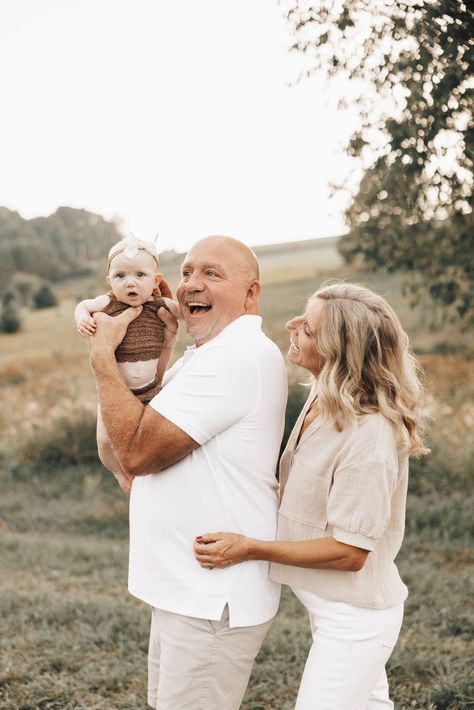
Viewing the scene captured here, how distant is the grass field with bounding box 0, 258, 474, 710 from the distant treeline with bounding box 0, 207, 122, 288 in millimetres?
17363

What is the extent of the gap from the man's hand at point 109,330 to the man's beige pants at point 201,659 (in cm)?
94

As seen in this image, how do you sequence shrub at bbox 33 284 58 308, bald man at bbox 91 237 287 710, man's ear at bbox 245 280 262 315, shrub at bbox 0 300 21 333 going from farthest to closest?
shrub at bbox 33 284 58 308 → shrub at bbox 0 300 21 333 → man's ear at bbox 245 280 262 315 → bald man at bbox 91 237 287 710

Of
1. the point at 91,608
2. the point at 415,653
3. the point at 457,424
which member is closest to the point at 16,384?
the point at 457,424

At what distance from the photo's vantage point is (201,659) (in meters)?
2.53

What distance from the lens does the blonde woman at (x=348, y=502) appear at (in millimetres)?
2383

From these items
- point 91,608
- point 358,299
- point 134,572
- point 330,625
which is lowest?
point 91,608

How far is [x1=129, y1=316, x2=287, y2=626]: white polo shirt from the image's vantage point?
8.14 feet

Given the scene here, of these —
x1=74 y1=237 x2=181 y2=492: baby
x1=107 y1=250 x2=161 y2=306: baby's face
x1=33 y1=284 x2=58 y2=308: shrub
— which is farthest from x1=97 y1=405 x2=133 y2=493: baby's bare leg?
x1=33 y1=284 x2=58 y2=308: shrub

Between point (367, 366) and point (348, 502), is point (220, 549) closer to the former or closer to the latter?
point (348, 502)

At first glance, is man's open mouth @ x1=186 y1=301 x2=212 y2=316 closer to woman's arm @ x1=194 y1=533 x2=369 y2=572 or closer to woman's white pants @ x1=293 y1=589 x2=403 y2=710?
woman's arm @ x1=194 y1=533 x2=369 y2=572

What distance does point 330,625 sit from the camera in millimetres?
2500

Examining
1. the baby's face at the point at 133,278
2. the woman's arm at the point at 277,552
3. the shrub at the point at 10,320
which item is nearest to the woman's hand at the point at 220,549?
the woman's arm at the point at 277,552

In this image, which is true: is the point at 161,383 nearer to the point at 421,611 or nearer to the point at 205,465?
the point at 205,465

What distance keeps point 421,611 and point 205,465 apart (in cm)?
371
